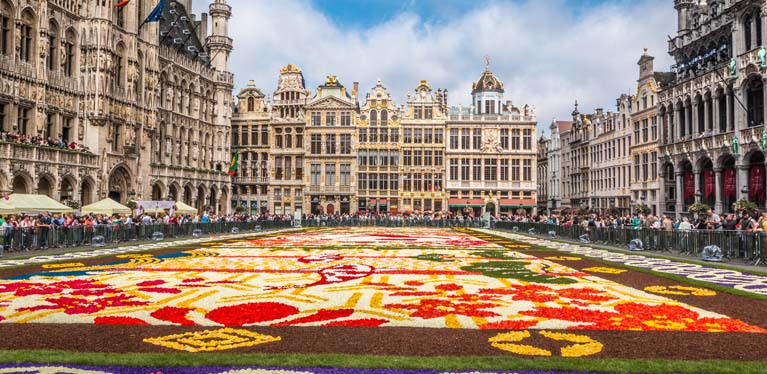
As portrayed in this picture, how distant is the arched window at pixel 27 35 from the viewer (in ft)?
107

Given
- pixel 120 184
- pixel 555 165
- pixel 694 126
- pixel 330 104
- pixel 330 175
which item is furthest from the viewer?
pixel 555 165

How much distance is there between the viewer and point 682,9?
132ft

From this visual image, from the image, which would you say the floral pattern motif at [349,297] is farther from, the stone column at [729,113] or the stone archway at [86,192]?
the stone archway at [86,192]

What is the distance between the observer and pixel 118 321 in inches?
288

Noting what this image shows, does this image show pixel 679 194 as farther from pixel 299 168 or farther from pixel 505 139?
Result: pixel 299 168

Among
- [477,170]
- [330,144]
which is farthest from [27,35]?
[477,170]

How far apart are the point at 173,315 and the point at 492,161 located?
59.5 metres

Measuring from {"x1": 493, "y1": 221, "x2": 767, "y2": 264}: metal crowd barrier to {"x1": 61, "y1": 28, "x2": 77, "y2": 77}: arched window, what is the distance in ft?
101

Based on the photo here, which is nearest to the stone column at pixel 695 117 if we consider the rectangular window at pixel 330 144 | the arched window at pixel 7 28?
the rectangular window at pixel 330 144

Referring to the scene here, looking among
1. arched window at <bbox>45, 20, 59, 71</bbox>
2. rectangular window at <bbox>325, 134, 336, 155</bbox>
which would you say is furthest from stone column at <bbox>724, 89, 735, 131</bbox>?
rectangular window at <bbox>325, 134, 336, 155</bbox>

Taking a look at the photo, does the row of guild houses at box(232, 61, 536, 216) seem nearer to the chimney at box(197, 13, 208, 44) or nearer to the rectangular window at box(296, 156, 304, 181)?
the rectangular window at box(296, 156, 304, 181)

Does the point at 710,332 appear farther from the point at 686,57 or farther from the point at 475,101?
the point at 475,101

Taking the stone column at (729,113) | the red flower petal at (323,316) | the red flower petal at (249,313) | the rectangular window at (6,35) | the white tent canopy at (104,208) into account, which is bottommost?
the red flower petal at (323,316)

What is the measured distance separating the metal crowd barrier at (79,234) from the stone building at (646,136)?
33392 mm
